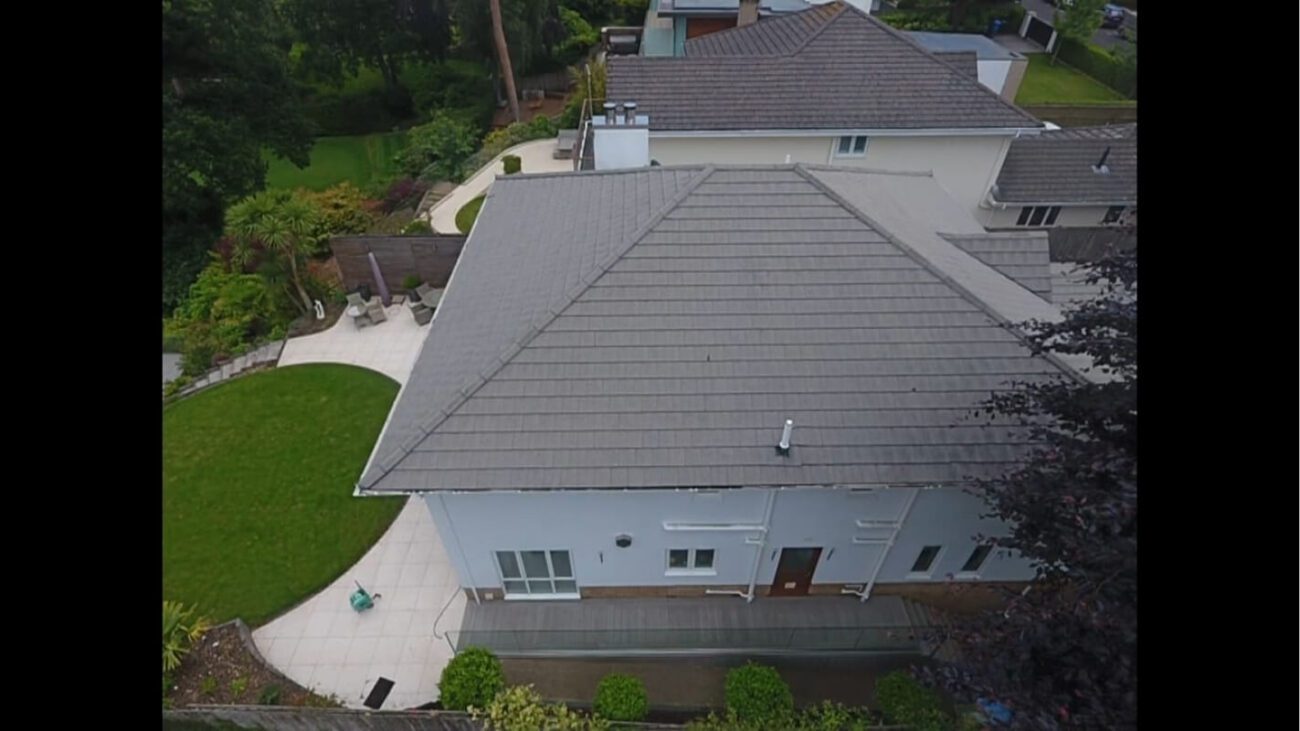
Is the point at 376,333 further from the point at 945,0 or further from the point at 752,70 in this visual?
the point at 945,0

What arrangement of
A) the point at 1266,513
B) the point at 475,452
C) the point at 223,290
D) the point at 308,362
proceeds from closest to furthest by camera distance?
the point at 1266,513 → the point at 475,452 → the point at 308,362 → the point at 223,290

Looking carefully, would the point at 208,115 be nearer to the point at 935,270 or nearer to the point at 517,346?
the point at 517,346

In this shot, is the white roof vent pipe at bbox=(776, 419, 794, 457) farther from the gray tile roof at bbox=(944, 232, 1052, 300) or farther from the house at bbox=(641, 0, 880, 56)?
the house at bbox=(641, 0, 880, 56)

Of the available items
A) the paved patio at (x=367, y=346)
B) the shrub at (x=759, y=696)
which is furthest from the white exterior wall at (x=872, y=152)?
the shrub at (x=759, y=696)

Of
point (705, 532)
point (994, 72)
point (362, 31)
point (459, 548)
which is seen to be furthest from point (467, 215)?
point (994, 72)

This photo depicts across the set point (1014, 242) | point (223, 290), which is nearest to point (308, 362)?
point (223, 290)

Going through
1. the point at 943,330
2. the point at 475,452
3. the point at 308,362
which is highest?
the point at 943,330

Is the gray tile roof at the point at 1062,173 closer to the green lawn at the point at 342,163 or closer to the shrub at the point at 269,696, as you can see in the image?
the shrub at the point at 269,696
